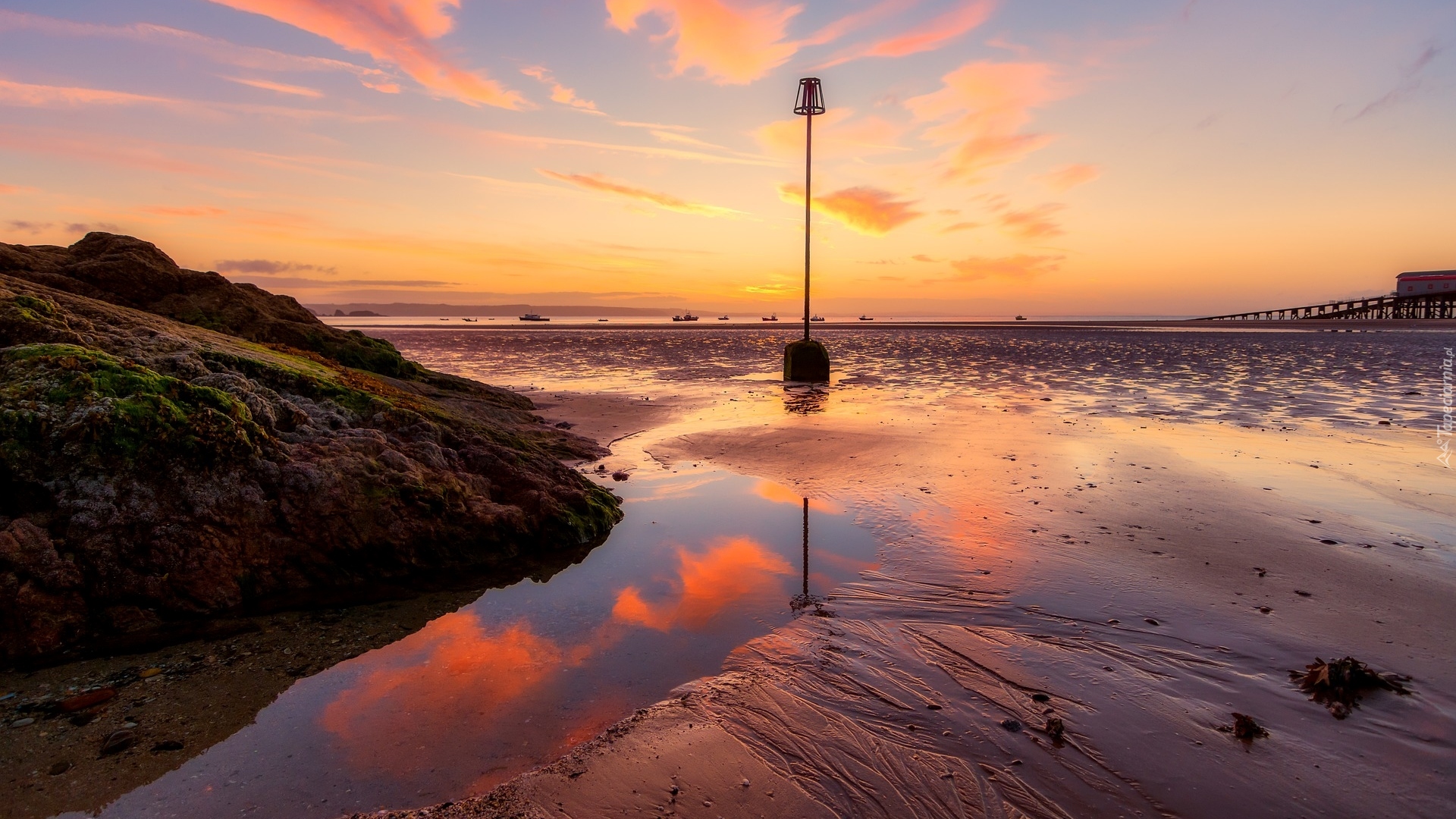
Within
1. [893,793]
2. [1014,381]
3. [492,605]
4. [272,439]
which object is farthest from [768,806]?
[1014,381]

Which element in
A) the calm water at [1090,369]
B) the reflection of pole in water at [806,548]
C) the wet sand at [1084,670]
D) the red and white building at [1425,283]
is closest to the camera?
the wet sand at [1084,670]

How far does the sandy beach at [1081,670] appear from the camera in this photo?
3.38 metres

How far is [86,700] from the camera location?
4145mm

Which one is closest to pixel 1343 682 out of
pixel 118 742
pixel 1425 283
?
pixel 118 742

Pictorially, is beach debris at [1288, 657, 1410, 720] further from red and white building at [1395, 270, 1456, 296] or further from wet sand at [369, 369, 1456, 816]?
red and white building at [1395, 270, 1456, 296]

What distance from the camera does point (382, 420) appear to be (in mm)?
7910

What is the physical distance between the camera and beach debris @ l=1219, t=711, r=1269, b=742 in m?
3.76

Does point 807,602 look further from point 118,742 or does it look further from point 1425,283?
point 1425,283

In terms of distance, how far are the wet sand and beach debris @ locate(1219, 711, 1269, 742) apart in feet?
0.16

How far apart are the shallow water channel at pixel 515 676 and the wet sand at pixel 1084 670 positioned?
0.29m

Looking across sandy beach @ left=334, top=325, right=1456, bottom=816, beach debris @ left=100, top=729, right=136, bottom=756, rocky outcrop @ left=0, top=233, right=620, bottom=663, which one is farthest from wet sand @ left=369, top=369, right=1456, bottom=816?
rocky outcrop @ left=0, top=233, right=620, bottom=663

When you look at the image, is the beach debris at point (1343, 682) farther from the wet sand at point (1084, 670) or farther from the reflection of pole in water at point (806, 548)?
the reflection of pole in water at point (806, 548)

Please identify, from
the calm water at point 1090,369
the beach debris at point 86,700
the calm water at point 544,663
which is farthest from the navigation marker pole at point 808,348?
the beach debris at point 86,700

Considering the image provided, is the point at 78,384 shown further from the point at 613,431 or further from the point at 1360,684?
the point at 1360,684
